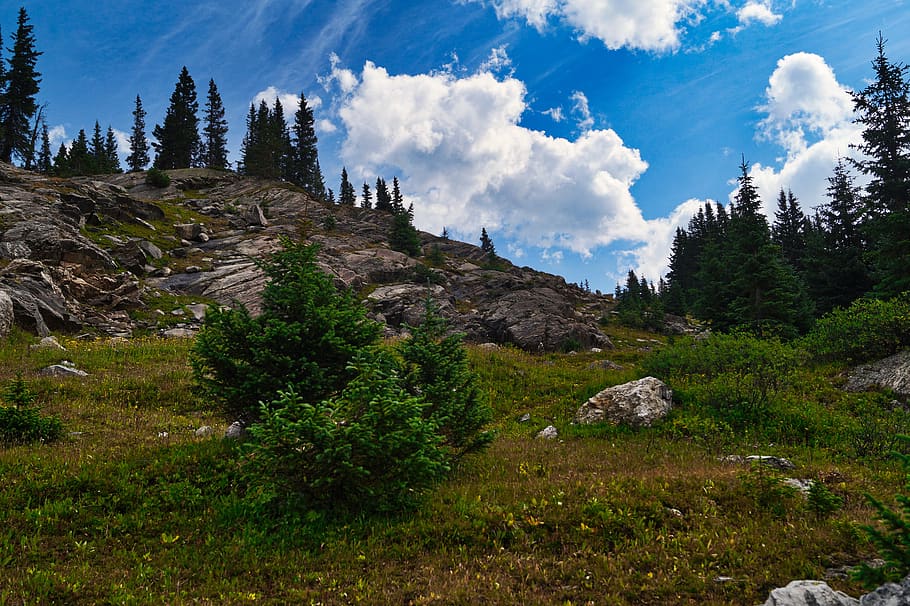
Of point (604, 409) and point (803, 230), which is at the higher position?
point (803, 230)

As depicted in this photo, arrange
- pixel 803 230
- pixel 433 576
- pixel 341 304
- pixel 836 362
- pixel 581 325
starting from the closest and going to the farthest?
pixel 433 576 < pixel 341 304 < pixel 836 362 < pixel 581 325 < pixel 803 230

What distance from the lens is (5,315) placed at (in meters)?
20.0

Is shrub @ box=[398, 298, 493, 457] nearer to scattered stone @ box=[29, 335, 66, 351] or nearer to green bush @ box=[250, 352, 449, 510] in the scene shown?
green bush @ box=[250, 352, 449, 510]

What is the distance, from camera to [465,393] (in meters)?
9.79

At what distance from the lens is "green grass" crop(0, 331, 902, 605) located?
545 centimetres

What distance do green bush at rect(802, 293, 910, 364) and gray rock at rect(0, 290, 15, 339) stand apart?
3699cm

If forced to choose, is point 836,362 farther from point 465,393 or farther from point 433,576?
point 433,576

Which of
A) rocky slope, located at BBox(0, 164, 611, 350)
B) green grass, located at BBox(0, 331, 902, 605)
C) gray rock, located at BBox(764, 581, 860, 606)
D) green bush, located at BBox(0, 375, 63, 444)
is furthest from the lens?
rocky slope, located at BBox(0, 164, 611, 350)

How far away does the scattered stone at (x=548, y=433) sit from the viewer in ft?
45.6

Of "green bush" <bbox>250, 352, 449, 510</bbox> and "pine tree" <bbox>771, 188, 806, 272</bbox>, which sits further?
"pine tree" <bbox>771, 188, 806, 272</bbox>

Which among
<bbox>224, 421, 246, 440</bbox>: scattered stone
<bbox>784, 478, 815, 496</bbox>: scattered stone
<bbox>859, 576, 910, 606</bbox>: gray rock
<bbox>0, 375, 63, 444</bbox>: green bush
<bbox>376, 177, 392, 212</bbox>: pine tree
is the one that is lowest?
<bbox>784, 478, 815, 496</bbox>: scattered stone

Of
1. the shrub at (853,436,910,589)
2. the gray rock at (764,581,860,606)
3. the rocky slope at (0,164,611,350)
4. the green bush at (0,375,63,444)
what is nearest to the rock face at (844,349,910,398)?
the gray rock at (764,581,860,606)

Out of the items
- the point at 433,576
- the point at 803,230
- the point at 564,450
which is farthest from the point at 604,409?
the point at 803,230

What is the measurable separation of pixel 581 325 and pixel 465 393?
2949 cm
